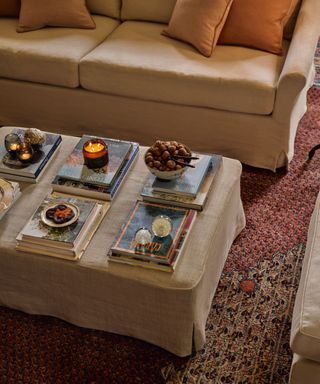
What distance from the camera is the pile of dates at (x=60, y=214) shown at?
1767mm

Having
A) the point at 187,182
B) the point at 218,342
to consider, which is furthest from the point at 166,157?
the point at 218,342

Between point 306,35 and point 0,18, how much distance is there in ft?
5.59

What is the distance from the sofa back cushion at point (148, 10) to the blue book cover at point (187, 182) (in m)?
1.25

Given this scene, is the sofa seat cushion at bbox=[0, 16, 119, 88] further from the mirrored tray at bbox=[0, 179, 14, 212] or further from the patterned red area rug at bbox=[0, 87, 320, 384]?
the patterned red area rug at bbox=[0, 87, 320, 384]

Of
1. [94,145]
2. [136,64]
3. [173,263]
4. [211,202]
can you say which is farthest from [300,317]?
[136,64]

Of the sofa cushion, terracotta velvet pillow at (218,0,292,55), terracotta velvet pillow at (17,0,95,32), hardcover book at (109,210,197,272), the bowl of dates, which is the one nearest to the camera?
the sofa cushion

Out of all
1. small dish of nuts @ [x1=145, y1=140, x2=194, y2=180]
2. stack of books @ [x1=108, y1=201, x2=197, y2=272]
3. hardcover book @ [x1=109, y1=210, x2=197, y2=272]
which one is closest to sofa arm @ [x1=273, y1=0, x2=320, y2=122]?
small dish of nuts @ [x1=145, y1=140, x2=194, y2=180]

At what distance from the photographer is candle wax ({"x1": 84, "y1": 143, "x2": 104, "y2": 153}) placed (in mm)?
1960

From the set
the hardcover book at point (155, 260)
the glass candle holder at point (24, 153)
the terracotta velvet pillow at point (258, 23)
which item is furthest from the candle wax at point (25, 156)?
the terracotta velvet pillow at point (258, 23)

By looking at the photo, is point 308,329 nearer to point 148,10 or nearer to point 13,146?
point 13,146

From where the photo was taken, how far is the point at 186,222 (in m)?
1.78

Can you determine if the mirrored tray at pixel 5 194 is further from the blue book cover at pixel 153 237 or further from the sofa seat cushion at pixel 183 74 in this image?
the sofa seat cushion at pixel 183 74

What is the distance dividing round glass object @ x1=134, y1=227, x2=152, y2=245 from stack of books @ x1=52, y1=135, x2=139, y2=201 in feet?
0.73

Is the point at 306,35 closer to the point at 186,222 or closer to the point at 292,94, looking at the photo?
the point at 292,94
